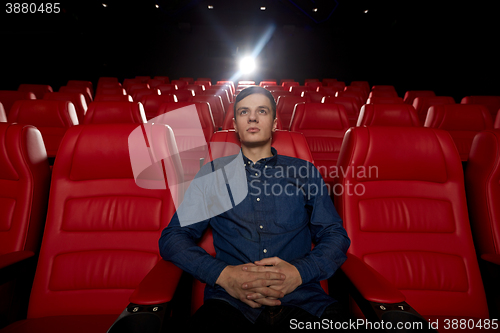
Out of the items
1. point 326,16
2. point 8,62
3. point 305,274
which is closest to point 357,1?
point 326,16

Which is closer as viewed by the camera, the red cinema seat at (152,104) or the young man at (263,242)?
the young man at (263,242)

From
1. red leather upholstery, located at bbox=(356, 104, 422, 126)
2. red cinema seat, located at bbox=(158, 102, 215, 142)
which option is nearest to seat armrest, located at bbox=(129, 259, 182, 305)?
red cinema seat, located at bbox=(158, 102, 215, 142)

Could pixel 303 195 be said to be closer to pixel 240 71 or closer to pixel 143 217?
pixel 143 217

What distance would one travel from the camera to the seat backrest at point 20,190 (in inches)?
47.8

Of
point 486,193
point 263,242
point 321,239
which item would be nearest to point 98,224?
point 263,242

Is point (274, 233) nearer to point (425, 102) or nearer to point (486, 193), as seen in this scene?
point (486, 193)

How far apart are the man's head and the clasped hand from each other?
59 centimetres

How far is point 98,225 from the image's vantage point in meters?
1.26

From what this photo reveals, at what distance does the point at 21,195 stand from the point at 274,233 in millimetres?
1176

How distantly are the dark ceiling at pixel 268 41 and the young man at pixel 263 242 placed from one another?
7716 mm

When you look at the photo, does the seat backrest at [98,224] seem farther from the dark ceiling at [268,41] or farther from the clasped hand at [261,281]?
the dark ceiling at [268,41]

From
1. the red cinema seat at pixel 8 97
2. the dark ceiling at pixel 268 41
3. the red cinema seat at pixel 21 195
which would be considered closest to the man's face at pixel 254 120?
the red cinema seat at pixel 21 195

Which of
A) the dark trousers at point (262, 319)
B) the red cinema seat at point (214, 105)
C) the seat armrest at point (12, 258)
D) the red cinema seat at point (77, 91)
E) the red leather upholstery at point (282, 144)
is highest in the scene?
the red cinema seat at point (77, 91)

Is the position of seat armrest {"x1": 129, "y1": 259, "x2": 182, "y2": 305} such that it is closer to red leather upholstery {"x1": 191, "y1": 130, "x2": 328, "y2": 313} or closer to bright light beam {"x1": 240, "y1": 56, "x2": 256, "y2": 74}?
red leather upholstery {"x1": 191, "y1": 130, "x2": 328, "y2": 313}
